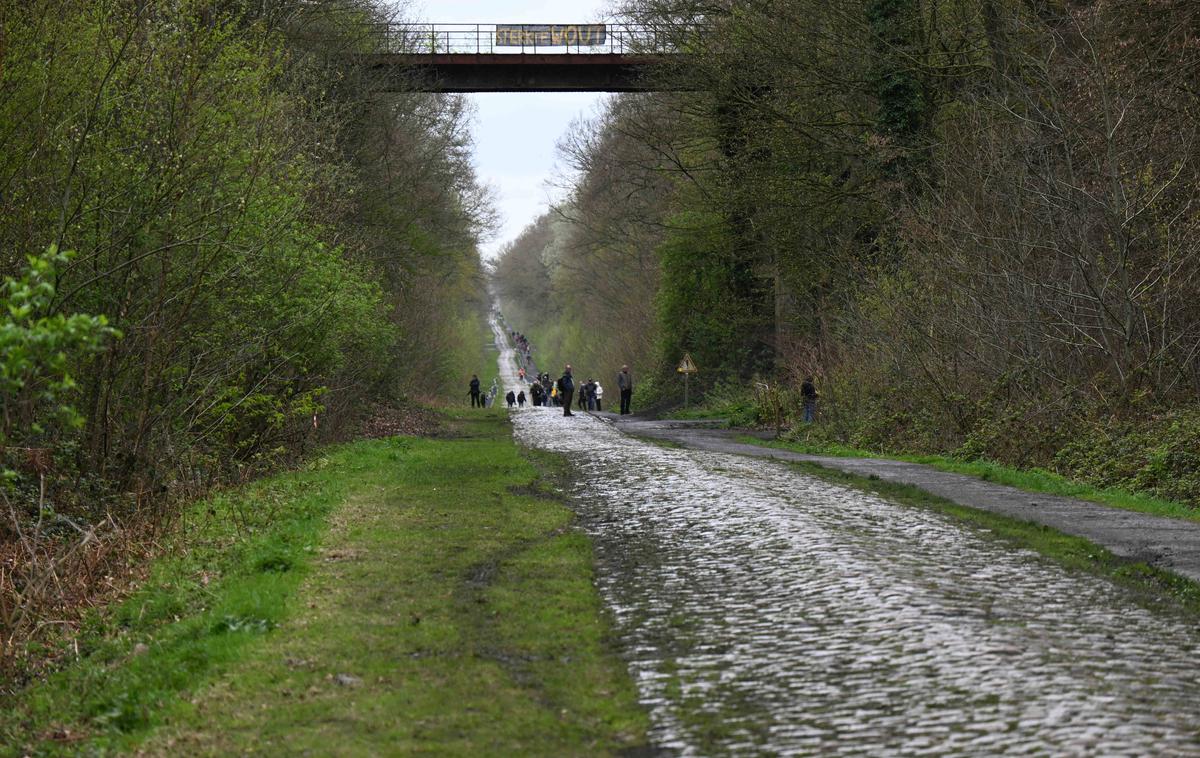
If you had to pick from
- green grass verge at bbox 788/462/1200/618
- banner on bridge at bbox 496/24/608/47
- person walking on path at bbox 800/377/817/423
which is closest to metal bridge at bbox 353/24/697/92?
banner on bridge at bbox 496/24/608/47

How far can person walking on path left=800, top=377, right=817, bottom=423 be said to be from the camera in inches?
1270

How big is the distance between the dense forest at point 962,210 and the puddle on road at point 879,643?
22.5ft

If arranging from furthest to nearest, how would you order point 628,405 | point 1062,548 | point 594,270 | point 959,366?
point 594,270 → point 628,405 → point 959,366 → point 1062,548

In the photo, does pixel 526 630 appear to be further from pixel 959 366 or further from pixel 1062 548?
pixel 959 366

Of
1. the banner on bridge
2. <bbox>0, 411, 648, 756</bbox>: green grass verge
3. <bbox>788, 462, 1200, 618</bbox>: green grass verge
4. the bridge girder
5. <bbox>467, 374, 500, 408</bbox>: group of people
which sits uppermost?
the banner on bridge

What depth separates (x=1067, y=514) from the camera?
15.1 metres

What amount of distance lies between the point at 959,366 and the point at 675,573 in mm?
14949

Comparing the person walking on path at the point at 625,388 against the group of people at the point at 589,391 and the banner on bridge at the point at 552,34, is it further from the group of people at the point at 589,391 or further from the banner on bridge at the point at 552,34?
the banner on bridge at the point at 552,34

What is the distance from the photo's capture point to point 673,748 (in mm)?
6797

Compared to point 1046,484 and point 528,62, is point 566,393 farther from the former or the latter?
point 1046,484

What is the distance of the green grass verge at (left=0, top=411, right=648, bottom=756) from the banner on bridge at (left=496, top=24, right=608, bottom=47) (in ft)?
108

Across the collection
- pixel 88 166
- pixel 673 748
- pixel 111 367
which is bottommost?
pixel 673 748

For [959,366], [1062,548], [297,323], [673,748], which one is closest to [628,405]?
[959,366]

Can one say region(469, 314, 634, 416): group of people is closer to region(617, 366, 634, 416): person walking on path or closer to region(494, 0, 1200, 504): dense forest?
region(617, 366, 634, 416): person walking on path
